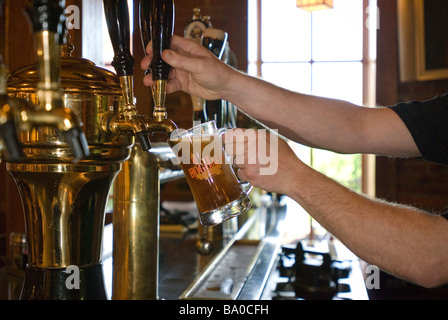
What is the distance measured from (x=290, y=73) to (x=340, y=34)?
1.88 ft

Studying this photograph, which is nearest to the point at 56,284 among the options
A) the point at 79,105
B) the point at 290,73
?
the point at 79,105

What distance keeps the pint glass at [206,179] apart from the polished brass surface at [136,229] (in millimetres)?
164

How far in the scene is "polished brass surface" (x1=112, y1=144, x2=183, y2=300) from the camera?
82cm

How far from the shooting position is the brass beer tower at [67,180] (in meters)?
0.55

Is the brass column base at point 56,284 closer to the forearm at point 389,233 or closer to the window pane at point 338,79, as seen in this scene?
the forearm at point 389,233

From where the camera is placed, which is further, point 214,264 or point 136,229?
point 214,264

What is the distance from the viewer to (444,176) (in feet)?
12.4

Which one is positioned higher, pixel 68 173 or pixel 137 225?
pixel 68 173

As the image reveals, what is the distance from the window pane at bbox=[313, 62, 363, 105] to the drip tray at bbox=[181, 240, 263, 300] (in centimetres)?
308

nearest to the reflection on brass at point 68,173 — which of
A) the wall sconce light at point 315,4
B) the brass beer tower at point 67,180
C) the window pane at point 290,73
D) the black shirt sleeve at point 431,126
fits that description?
the brass beer tower at point 67,180

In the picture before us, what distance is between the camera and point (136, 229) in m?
0.82

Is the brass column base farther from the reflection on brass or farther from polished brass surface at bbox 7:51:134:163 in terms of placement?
polished brass surface at bbox 7:51:134:163

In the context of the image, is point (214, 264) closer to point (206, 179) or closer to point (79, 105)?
point (206, 179)
